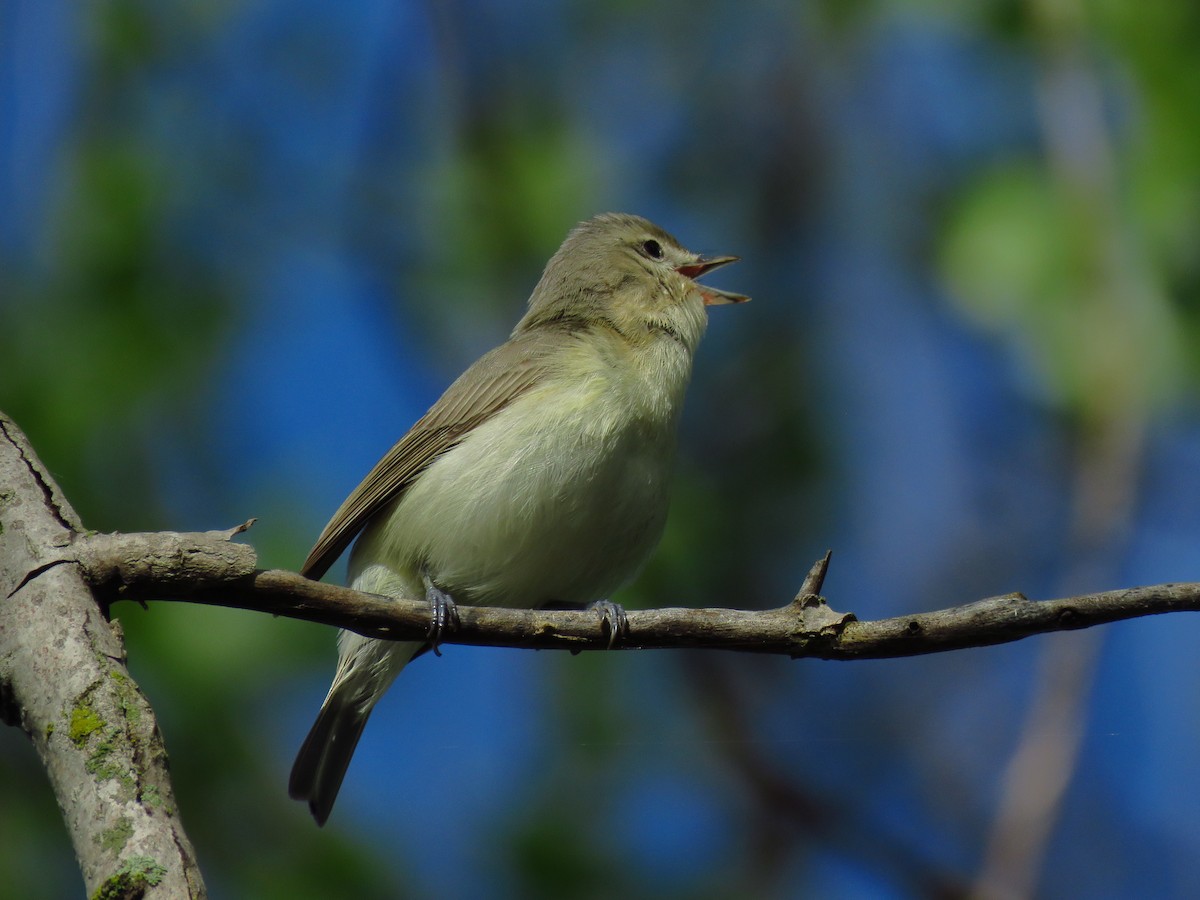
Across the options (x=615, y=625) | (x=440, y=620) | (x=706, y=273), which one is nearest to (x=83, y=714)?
(x=440, y=620)

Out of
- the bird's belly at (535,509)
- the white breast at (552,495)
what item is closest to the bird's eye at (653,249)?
the white breast at (552,495)

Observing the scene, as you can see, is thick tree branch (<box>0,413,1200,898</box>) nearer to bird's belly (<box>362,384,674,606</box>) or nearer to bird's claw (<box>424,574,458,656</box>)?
bird's claw (<box>424,574,458,656</box>)

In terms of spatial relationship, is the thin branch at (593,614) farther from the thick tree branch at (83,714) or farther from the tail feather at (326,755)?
the tail feather at (326,755)

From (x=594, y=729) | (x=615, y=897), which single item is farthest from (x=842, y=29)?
(x=615, y=897)

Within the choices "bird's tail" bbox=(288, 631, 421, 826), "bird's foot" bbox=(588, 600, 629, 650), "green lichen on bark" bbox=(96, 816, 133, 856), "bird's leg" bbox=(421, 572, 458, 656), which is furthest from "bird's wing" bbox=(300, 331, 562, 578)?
"green lichen on bark" bbox=(96, 816, 133, 856)

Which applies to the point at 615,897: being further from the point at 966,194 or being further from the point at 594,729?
the point at 966,194
